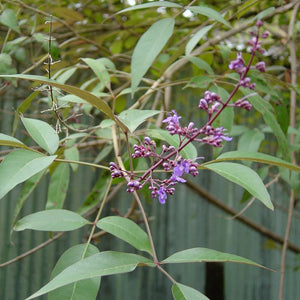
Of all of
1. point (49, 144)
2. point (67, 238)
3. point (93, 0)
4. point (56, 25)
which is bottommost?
point (67, 238)

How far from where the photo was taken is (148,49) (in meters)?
0.56

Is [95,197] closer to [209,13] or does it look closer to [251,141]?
[251,141]

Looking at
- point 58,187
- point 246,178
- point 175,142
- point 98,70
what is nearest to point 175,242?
point 58,187

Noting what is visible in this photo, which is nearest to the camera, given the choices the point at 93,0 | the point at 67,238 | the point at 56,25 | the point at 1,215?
the point at 56,25

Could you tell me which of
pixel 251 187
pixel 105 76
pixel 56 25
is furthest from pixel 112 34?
pixel 251 187

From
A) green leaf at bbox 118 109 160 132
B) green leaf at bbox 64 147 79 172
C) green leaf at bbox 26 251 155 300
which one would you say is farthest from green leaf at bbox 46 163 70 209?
green leaf at bbox 26 251 155 300

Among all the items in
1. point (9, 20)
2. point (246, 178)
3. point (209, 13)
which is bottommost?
point (246, 178)

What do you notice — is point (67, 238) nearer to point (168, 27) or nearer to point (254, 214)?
point (254, 214)

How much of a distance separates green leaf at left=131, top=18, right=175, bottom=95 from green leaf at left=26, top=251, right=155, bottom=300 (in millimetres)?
192

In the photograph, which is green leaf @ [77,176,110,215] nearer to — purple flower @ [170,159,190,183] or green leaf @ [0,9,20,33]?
green leaf @ [0,9,20,33]

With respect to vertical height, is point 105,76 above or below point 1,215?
above

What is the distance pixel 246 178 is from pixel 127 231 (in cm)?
17

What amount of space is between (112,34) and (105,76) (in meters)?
0.74

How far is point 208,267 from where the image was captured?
10.3ft
